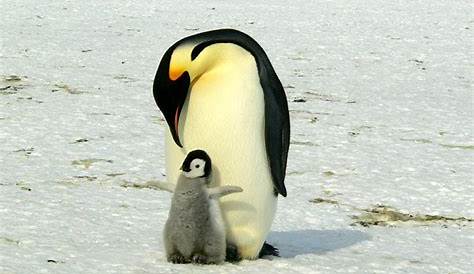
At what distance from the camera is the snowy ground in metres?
3.95

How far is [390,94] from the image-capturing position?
27.9 feet

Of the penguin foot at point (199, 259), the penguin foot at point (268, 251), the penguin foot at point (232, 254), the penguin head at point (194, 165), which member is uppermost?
the penguin head at point (194, 165)

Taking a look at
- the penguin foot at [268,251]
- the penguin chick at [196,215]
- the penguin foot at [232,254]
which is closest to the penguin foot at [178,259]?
the penguin chick at [196,215]

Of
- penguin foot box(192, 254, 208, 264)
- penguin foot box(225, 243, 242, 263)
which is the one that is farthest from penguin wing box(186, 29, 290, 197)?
penguin foot box(192, 254, 208, 264)

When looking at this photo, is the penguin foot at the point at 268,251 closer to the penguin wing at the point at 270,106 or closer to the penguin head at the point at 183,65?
the penguin wing at the point at 270,106

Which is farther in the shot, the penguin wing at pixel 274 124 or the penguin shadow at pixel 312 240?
the penguin shadow at pixel 312 240

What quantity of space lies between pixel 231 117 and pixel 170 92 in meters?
0.22

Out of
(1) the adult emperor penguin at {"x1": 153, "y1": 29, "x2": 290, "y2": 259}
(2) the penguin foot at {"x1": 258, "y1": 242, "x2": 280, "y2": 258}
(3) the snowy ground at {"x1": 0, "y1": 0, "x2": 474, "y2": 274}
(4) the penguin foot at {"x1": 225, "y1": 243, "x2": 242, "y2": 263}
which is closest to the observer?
(1) the adult emperor penguin at {"x1": 153, "y1": 29, "x2": 290, "y2": 259}

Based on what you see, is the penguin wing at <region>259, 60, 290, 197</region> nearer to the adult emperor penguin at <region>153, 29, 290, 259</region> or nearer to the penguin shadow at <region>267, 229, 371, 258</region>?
the adult emperor penguin at <region>153, 29, 290, 259</region>

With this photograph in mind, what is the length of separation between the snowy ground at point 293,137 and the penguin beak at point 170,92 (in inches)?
19.3

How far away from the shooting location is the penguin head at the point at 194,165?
3447mm

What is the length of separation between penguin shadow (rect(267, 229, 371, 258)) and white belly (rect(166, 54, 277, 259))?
0.29m

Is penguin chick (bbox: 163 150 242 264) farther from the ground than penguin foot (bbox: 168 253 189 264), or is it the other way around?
penguin chick (bbox: 163 150 242 264)

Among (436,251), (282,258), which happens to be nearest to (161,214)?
(282,258)
